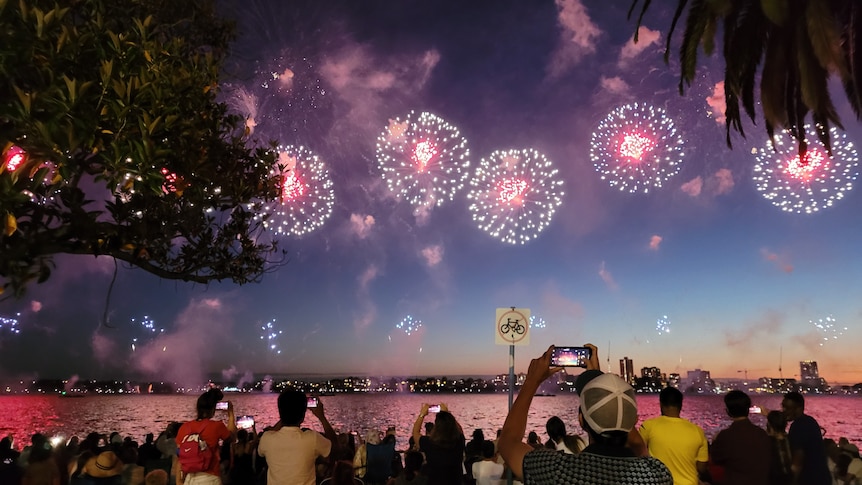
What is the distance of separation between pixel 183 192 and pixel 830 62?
10.6m

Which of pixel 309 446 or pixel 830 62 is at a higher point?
pixel 830 62

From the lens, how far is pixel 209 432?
6.45 metres

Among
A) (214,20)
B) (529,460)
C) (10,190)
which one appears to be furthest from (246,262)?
(529,460)

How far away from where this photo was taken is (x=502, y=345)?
30.9 ft

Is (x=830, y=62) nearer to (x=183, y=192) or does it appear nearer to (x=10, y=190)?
(x=183, y=192)

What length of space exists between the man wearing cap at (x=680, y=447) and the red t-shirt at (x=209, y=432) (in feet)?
14.8

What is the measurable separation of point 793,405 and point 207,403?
281 inches

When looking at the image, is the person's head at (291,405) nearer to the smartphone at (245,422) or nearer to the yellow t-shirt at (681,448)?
the yellow t-shirt at (681,448)

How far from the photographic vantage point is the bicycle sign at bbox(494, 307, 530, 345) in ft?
31.0

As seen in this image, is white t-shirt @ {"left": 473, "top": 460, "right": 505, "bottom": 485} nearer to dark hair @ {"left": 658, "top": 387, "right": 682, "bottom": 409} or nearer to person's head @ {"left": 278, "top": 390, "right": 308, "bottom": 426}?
dark hair @ {"left": 658, "top": 387, "right": 682, "bottom": 409}

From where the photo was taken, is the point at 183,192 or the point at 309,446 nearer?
the point at 309,446

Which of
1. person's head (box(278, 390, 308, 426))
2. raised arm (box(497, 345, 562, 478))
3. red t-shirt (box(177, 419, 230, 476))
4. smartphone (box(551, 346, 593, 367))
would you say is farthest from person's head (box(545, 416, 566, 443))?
raised arm (box(497, 345, 562, 478))

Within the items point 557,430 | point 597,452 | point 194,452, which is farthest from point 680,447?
point 194,452

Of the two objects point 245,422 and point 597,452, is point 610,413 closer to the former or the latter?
point 597,452
